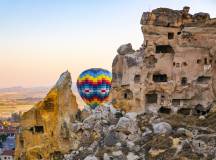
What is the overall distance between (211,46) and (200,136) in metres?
9.66

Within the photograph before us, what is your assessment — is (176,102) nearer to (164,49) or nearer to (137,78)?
(137,78)

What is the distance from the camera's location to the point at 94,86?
4075 centimetres

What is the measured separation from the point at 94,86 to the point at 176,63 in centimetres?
1243

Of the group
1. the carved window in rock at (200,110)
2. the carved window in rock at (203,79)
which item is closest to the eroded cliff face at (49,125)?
the carved window in rock at (200,110)

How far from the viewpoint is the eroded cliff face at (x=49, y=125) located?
30766 millimetres

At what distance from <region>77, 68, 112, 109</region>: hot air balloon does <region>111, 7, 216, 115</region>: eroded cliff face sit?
1013 centimetres

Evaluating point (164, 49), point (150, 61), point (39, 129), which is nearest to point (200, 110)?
point (150, 61)

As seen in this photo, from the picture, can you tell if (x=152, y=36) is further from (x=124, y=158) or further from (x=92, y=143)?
(x=124, y=158)

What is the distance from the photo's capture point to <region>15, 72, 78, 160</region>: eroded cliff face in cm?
3077

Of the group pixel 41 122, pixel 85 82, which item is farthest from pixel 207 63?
pixel 85 82

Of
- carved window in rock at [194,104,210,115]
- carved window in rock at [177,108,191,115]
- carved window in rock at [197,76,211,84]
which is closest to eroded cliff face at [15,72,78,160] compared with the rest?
carved window in rock at [177,108,191,115]

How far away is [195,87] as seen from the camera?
29.2m

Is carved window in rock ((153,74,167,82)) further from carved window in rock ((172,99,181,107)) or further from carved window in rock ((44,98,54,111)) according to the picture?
carved window in rock ((44,98,54,111))

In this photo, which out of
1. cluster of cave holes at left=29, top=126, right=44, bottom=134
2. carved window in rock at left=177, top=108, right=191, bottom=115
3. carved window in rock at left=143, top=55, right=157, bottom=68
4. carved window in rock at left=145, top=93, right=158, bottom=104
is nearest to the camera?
carved window in rock at left=177, top=108, right=191, bottom=115
